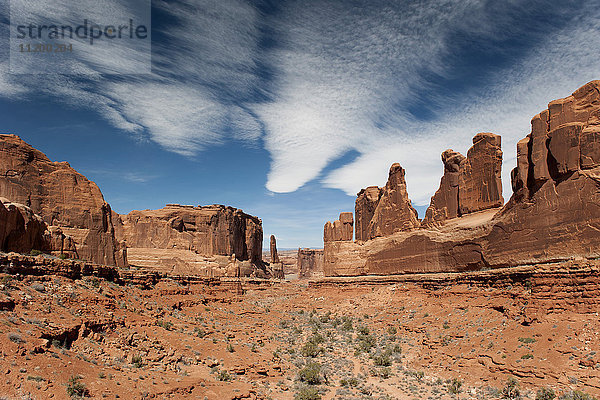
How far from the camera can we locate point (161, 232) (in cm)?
6019

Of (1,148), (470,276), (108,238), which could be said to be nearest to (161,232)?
(108,238)

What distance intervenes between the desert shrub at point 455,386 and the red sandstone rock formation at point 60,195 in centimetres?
2389

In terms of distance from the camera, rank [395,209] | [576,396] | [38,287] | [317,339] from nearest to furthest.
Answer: [576,396], [38,287], [317,339], [395,209]

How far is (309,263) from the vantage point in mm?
107250

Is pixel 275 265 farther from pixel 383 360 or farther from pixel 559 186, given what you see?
pixel 559 186

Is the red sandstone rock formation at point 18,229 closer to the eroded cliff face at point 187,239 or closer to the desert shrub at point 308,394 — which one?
the desert shrub at point 308,394

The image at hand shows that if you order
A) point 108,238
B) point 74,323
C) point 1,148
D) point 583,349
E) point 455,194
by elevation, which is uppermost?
point 1,148

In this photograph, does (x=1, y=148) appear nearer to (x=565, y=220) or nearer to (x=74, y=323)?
(x=74, y=323)

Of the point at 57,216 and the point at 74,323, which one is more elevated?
the point at 57,216

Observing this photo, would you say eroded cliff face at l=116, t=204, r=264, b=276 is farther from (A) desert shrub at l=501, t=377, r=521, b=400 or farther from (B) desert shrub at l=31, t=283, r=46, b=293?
(A) desert shrub at l=501, t=377, r=521, b=400

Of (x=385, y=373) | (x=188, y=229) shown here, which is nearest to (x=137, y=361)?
(x=385, y=373)

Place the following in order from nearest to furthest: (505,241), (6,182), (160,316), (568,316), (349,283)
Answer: (568,316), (160,316), (505,241), (6,182), (349,283)

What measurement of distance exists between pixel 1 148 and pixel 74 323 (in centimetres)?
1802

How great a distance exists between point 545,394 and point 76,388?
611 inches
